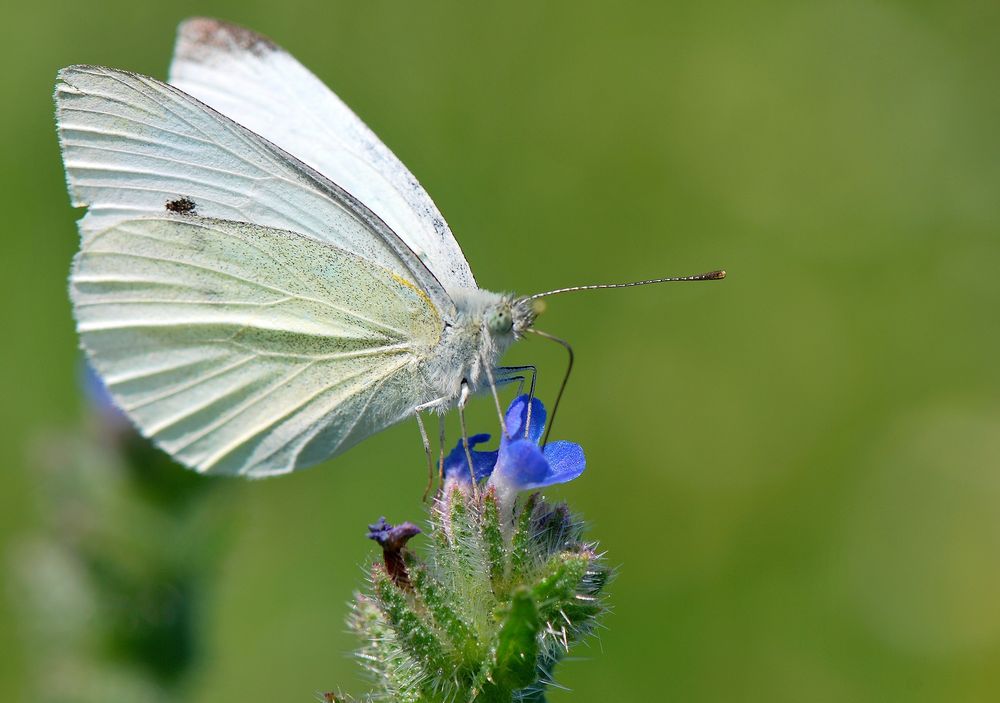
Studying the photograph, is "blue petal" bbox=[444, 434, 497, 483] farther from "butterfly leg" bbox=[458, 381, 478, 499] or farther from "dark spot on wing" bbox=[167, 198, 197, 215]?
"dark spot on wing" bbox=[167, 198, 197, 215]

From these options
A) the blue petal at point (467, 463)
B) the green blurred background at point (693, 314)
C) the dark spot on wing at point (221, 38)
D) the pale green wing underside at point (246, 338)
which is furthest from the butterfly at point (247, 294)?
the green blurred background at point (693, 314)

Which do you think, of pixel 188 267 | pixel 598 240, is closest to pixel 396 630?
pixel 188 267

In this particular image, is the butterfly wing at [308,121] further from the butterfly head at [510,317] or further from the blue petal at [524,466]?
the blue petal at [524,466]

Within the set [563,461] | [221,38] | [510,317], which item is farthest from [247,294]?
[563,461]

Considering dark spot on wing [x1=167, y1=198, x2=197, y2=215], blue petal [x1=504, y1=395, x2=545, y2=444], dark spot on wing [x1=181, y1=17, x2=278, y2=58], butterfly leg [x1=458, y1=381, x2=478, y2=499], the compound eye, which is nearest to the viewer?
butterfly leg [x1=458, y1=381, x2=478, y2=499]

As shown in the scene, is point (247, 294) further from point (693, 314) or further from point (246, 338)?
point (693, 314)

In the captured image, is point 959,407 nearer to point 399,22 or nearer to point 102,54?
point 399,22

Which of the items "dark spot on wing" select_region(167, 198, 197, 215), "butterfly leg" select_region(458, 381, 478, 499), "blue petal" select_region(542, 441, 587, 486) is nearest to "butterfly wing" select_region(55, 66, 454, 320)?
"dark spot on wing" select_region(167, 198, 197, 215)
